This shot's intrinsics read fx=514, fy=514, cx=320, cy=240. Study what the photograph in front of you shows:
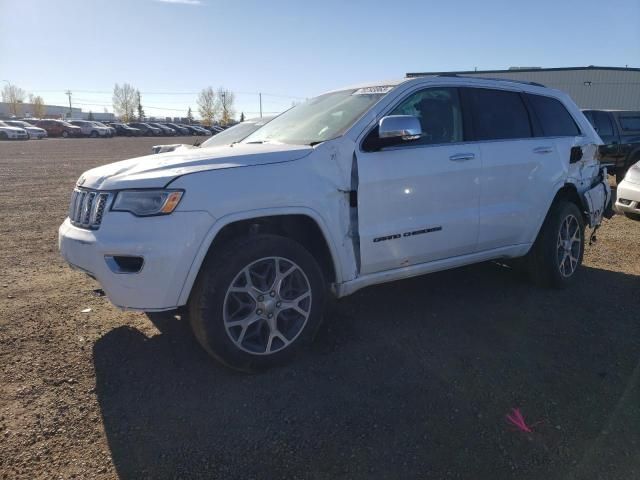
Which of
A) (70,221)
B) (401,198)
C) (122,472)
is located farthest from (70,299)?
(401,198)

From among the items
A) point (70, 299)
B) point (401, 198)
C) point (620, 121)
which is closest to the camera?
point (401, 198)

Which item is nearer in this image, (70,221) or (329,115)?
(70,221)

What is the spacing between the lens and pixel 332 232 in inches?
136

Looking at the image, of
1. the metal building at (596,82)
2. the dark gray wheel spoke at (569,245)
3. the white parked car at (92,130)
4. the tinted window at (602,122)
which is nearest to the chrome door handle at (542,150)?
the dark gray wheel spoke at (569,245)

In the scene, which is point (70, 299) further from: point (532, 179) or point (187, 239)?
point (532, 179)

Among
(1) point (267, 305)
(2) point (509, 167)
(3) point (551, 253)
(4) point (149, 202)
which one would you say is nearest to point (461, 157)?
(2) point (509, 167)

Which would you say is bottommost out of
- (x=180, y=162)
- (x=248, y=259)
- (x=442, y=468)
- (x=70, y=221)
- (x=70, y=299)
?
(x=442, y=468)

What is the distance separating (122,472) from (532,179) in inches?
156

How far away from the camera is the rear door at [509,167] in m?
4.32

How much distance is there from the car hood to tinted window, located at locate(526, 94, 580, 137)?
2678 millimetres

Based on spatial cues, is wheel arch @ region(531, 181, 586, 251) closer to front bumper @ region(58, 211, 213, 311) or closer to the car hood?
the car hood

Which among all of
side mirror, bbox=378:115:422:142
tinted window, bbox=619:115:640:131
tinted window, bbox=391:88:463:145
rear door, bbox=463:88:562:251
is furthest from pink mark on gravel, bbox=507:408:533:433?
tinted window, bbox=619:115:640:131

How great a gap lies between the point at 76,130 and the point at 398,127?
59.5m

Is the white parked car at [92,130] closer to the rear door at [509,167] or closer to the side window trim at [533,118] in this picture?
the side window trim at [533,118]
